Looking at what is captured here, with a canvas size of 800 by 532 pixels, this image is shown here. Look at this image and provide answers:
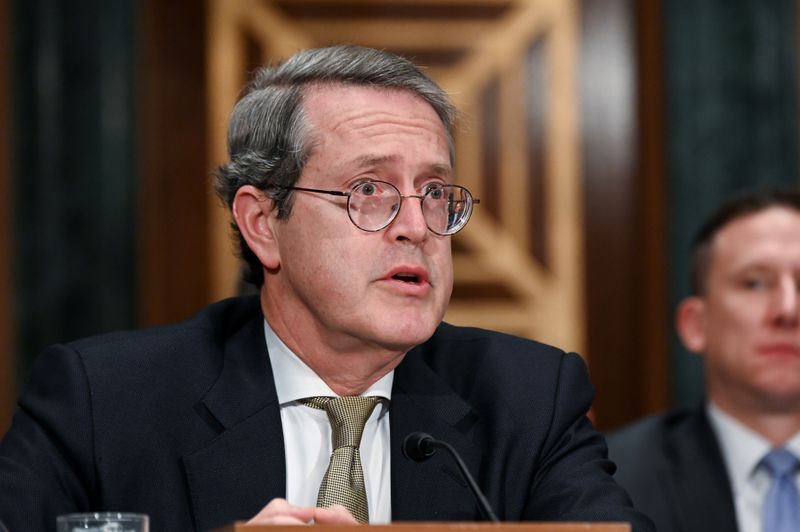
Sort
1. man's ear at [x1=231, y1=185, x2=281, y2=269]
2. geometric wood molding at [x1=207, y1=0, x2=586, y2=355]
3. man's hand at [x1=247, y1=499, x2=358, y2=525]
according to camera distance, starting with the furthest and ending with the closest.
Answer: geometric wood molding at [x1=207, y1=0, x2=586, y2=355], man's ear at [x1=231, y1=185, x2=281, y2=269], man's hand at [x1=247, y1=499, x2=358, y2=525]

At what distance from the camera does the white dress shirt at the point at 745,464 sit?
11.3 feet

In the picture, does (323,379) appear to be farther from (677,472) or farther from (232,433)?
(677,472)

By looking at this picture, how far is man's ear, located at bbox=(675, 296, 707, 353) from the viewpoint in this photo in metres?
3.76

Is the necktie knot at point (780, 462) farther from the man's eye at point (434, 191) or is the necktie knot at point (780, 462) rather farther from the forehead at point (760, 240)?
the man's eye at point (434, 191)

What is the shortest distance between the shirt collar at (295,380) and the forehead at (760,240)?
4.92 ft

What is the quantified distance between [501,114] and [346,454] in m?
2.58

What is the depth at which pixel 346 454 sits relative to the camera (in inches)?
90.4

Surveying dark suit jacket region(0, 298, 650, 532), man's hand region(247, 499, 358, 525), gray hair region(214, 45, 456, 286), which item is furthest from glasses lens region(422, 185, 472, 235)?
man's hand region(247, 499, 358, 525)

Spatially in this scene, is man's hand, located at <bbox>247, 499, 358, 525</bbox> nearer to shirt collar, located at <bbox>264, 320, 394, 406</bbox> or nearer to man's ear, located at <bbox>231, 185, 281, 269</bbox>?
shirt collar, located at <bbox>264, 320, 394, 406</bbox>

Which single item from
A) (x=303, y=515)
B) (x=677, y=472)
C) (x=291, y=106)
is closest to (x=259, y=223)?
(x=291, y=106)

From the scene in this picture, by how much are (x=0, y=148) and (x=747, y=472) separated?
2.51 m

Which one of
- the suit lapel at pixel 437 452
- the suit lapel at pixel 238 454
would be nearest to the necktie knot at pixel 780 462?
the suit lapel at pixel 437 452

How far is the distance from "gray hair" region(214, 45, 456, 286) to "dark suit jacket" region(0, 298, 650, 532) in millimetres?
288

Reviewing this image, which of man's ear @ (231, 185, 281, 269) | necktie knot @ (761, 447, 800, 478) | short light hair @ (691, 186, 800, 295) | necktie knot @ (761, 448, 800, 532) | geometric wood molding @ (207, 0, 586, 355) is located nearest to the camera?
man's ear @ (231, 185, 281, 269)
